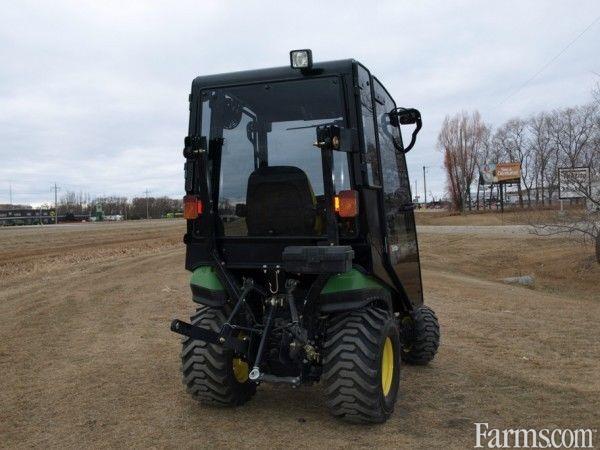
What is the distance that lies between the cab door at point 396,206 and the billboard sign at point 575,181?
510 inches

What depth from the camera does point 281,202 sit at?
4492 millimetres

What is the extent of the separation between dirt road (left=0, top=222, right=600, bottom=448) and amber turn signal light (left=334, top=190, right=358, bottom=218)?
1.53 meters

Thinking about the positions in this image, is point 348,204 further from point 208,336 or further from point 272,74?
point 208,336

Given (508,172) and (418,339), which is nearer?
(418,339)

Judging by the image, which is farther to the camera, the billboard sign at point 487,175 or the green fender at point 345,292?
the billboard sign at point 487,175

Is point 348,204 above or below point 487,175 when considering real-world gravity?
below

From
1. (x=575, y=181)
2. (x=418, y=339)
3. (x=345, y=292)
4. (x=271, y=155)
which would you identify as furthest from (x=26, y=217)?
(x=345, y=292)

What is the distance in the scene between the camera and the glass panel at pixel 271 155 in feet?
14.6

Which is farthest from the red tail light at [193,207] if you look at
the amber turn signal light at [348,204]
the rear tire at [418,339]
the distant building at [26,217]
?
the distant building at [26,217]

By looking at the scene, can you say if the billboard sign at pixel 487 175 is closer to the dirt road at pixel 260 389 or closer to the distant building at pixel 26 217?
the dirt road at pixel 260 389

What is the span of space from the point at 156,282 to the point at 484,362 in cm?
885

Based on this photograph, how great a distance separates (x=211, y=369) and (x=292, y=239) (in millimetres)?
1168

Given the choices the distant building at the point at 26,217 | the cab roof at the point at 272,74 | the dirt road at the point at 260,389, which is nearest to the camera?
the dirt road at the point at 260,389

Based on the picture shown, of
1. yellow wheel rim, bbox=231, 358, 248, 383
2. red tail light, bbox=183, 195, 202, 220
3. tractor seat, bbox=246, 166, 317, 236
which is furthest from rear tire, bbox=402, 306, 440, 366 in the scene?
red tail light, bbox=183, 195, 202, 220
